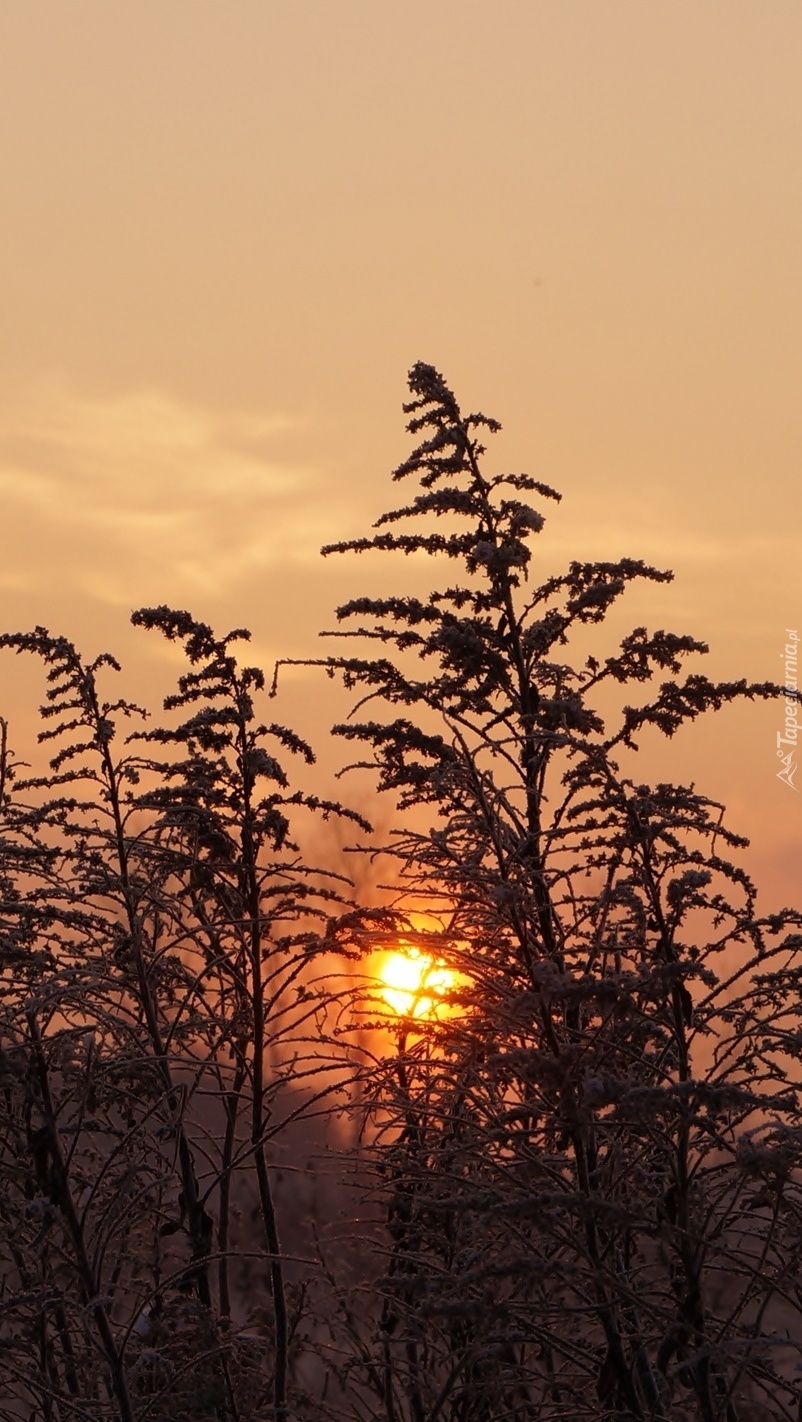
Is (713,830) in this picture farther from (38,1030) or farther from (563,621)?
(563,621)

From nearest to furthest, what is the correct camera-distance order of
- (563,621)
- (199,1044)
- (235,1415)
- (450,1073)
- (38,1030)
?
1. (38,1030)
2. (450,1073)
3. (235,1415)
4. (563,621)
5. (199,1044)

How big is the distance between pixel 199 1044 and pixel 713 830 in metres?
8.88

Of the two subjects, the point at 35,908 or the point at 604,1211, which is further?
the point at 35,908

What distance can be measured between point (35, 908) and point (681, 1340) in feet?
14.0

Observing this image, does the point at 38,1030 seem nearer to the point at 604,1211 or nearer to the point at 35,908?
the point at 35,908

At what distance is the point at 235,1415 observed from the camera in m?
12.9

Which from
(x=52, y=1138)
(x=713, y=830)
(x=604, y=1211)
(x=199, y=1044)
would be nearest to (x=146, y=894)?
(x=199, y=1044)

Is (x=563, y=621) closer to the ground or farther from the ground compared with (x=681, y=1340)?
farther from the ground

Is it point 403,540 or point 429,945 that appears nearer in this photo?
point 429,945

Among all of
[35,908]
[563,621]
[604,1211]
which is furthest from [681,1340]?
[563,621]

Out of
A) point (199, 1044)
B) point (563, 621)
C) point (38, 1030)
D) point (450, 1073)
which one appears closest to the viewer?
point (38, 1030)

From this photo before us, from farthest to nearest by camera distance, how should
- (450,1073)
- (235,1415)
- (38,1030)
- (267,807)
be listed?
(267,807), (235,1415), (450,1073), (38,1030)

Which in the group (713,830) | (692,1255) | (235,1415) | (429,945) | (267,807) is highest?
(267,807)

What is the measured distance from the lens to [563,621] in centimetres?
1573
